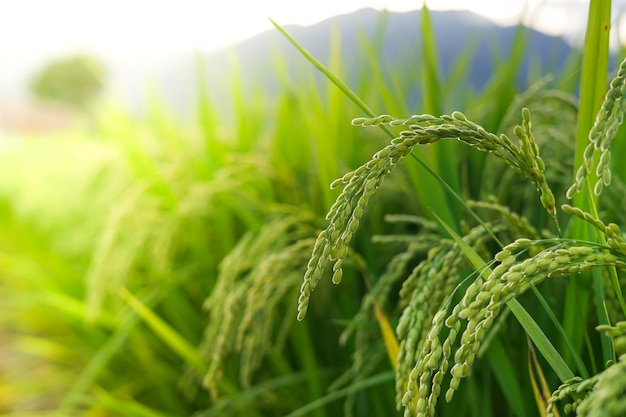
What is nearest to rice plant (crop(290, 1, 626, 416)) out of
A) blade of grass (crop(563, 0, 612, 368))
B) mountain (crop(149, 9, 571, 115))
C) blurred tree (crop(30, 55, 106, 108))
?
blade of grass (crop(563, 0, 612, 368))

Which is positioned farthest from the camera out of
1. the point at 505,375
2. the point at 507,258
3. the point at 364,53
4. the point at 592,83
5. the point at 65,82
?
the point at 65,82

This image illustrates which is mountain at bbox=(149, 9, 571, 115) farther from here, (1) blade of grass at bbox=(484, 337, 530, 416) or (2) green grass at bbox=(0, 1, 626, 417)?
(1) blade of grass at bbox=(484, 337, 530, 416)

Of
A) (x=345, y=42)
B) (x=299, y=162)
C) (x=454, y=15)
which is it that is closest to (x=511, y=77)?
(x=454, y=15)

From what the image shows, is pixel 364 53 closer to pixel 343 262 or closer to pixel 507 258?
pixel 343 262

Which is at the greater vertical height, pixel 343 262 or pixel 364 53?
pixel 364 53

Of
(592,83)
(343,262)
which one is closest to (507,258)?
(592,83)

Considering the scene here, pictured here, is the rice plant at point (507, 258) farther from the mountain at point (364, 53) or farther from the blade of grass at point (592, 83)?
the mountain at point (364, 53)

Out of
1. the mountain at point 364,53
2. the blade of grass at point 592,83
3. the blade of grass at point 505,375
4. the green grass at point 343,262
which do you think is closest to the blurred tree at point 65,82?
the green grass at point 343,262
